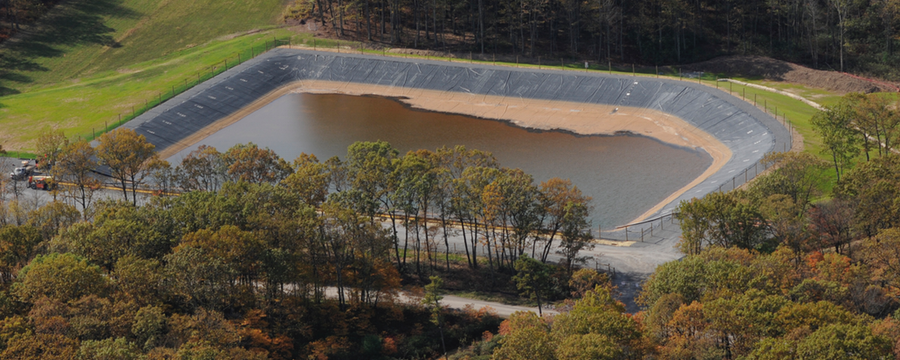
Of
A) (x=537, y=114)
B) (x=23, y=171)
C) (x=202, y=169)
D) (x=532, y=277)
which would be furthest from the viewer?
(x=537, y=114)

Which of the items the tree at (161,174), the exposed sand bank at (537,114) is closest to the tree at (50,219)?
the tree at (161,174)

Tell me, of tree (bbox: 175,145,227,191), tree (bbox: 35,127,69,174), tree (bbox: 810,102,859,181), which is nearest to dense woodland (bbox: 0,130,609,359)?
tree (bbox: 175,145,227,191)

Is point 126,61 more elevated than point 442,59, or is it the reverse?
point 126,61

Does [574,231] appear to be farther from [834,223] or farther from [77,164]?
[77,164]

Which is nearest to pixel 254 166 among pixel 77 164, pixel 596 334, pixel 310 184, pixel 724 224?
pixel 310 184

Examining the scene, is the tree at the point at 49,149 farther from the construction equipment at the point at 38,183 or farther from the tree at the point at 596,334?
the tree at the point at 596,334

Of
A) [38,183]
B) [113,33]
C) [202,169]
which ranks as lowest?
[38,183]
